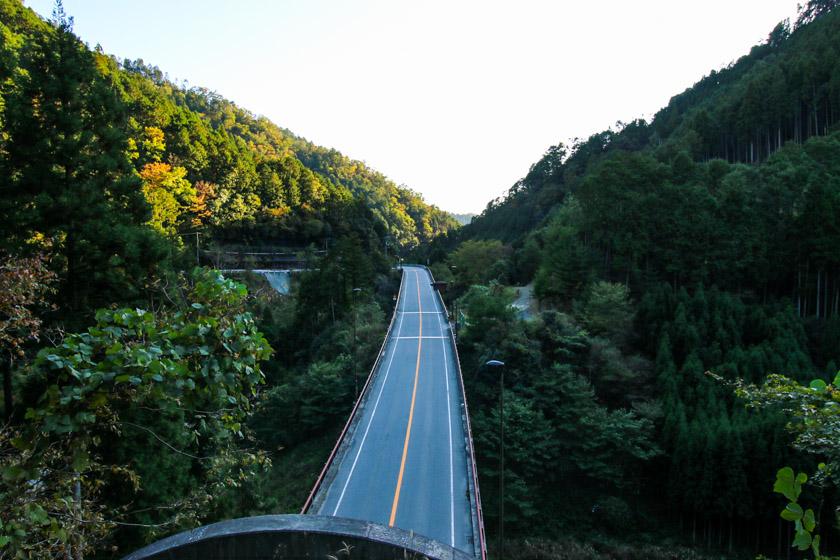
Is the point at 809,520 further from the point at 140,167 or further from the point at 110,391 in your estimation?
the point at 140,167

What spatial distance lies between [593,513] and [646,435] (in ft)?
13.7

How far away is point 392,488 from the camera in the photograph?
16.0 m

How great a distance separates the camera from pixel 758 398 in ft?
22.9

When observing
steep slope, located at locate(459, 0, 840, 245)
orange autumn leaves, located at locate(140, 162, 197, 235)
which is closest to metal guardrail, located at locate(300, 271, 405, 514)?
orange autumn leaves, located at locate(140, 162, 197, 235)

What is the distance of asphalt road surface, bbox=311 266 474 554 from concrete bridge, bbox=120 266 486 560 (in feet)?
0.11

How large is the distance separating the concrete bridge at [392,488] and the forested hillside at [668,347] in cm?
308

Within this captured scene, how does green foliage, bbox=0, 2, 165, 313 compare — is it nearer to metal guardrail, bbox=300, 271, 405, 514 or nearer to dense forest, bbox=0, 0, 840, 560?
dense forest, bbox=0, 0, 840, 560

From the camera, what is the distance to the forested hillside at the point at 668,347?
21484 millimetres

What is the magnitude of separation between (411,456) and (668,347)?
16316 mm

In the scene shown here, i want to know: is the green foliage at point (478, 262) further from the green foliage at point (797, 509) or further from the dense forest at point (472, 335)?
the green foliage at point (797, 509)

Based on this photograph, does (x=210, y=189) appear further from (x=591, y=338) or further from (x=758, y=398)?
(x=758, y=398)

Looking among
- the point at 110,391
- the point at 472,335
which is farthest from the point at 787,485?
the point at 472,335

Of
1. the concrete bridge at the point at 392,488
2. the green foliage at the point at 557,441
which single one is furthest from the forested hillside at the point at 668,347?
the concrete bridge at the point at 392,488

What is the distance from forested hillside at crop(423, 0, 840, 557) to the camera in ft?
70.5
